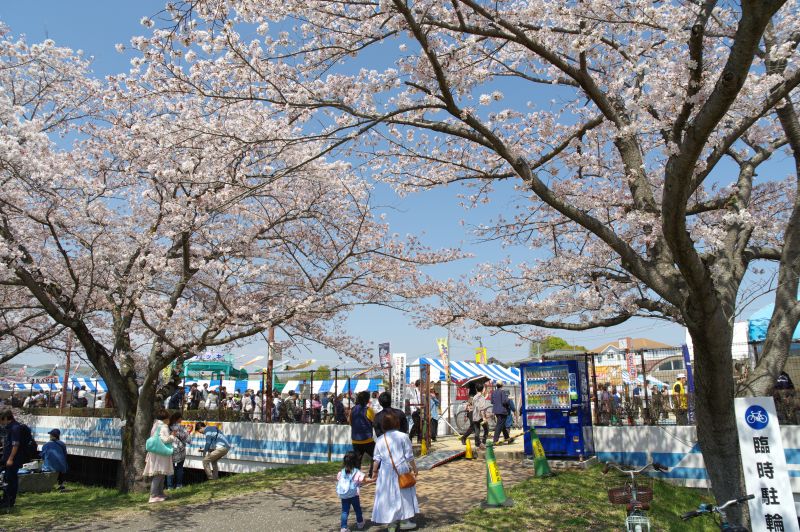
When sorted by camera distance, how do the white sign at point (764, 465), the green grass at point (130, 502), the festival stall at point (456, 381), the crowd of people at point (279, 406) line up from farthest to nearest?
the festival stall at point (456, 381) → the crowd of people at point (279, 406) → the green grass at point (130, 502) → the white sign at point (764, 465)

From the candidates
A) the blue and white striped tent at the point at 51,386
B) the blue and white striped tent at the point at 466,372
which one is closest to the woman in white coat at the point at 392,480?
the blue and white striped tent at the point at 466,372

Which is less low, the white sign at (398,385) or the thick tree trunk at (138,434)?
the white sign at (398,385)

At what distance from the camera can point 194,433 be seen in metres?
18.7

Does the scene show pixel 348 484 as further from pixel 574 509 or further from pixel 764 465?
pixel 764 465

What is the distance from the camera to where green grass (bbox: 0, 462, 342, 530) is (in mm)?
8758

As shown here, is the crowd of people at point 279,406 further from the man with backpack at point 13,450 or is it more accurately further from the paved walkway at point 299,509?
the man with backpack at point 13,450

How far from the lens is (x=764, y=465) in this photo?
5.96 meters

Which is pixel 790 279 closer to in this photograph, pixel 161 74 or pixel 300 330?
pixel 161 74

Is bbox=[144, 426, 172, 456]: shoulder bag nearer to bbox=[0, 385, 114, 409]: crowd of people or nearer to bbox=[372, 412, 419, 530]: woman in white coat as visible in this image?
bbox=[372, 412, 419, 530]: woman in white coat

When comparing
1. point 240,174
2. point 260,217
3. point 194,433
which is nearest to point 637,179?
point 240,174

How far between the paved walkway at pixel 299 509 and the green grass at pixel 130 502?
0.47 meters

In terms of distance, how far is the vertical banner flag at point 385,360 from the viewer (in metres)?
15.2

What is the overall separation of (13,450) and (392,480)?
7.08 m

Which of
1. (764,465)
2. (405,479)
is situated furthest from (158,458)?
(764,465)
